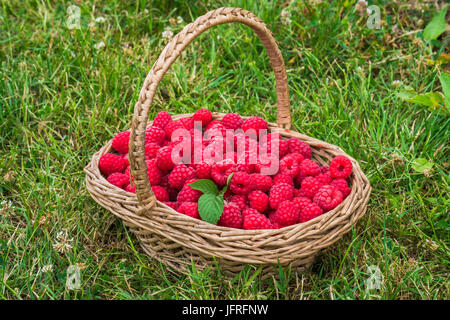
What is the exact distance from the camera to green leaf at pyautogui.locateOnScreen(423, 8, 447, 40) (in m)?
2.70

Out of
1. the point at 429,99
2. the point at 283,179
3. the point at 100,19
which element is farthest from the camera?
the point at 100,19

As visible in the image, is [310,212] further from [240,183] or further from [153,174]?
[153,174]

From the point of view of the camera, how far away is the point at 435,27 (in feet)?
8.93

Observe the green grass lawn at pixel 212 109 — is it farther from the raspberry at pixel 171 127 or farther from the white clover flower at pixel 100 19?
the raspberry at pixel 171 127

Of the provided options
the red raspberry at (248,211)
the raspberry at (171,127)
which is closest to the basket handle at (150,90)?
the red raspberry at (248,211)

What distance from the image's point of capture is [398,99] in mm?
2549

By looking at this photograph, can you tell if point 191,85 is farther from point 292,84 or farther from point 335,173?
point 335,173

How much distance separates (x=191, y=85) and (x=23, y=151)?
3.27ft

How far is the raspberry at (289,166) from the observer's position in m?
1.90

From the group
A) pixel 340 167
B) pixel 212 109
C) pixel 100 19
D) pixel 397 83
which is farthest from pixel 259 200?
pixel 100 19

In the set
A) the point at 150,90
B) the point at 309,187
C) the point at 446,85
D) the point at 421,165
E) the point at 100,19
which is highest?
the point at 150,90

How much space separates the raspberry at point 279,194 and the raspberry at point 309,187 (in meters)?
0.09

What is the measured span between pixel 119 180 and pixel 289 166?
68cm

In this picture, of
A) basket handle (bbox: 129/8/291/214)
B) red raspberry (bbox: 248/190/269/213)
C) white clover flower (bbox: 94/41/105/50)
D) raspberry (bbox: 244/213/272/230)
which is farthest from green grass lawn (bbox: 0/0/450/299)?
basket handle (bbox: 129/8/291/214)
